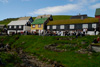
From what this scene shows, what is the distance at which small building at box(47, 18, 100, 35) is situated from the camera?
48537mm

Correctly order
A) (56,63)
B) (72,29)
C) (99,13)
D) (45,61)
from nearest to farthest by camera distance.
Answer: (56,63) < (45,61) < (72,29) < (99,13)

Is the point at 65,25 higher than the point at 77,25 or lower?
higher

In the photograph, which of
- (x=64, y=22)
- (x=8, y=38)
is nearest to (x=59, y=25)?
(x=64, y=22)

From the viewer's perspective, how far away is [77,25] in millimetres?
52406

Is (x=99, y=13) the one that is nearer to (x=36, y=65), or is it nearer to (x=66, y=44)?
(x=66, y=44)

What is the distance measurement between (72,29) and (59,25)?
22.8ft

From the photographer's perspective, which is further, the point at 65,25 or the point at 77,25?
the point at 65,25

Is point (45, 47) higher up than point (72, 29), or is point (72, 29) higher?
point (72, 29)

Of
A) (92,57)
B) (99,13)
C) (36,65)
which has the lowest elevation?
(36,65)

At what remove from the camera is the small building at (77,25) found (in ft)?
159

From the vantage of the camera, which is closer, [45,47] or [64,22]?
[45,47]

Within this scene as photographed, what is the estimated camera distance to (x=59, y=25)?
2255 inches

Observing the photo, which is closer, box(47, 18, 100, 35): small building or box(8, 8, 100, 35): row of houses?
box(47, 18, 100, 35): small building

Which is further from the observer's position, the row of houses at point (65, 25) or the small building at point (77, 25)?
the row of houses at point (65, 25)
